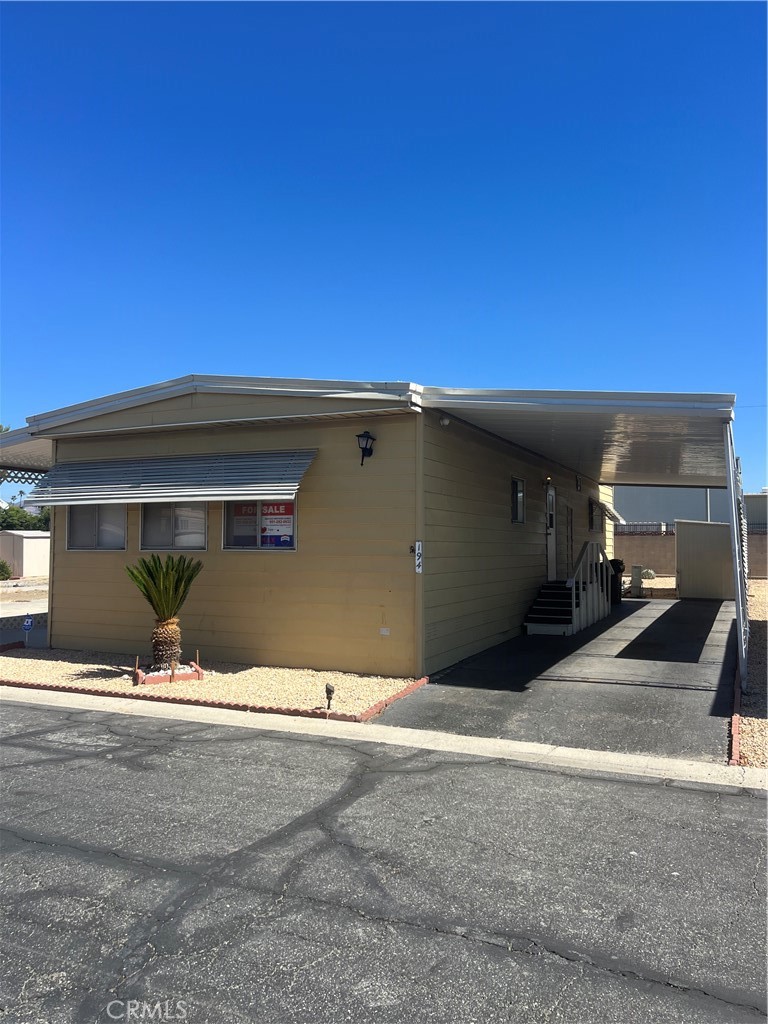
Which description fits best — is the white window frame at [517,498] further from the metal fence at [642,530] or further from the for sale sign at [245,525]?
the metal fence at [642,530]

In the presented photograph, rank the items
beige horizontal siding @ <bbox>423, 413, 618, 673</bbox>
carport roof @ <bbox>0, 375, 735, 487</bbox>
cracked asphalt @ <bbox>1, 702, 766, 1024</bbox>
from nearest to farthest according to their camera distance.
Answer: cracked asphalt @ <bbox>1, 702, 766, 1024</bbox>, carport roof @ <bbox>0, 375, 735, 487</bbox>, beige horizontal siding @ <bbox>423, 413, 618, 673</bbox>

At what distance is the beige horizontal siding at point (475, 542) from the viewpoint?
956 cm

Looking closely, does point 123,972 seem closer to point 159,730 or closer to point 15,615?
point 159,730

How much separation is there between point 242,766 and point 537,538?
991 centimetres

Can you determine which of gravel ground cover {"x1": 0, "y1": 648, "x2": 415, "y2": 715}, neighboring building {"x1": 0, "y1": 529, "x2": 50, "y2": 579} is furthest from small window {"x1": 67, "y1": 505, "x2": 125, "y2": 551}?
neighboring building {"x1": 0, "y1": 529, "x2": 50, "y2": 579}

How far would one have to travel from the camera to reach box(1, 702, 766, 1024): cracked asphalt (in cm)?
287

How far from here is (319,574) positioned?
980 cm

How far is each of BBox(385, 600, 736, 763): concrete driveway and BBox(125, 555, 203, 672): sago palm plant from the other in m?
3.35

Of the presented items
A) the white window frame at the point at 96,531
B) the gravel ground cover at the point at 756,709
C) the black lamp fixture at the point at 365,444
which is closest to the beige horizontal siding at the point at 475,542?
the black lamp fixture at the point at 365,444

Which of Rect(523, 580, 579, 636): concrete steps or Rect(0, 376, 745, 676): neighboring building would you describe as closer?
Rect(0, 376, 745, 676): neighboring building

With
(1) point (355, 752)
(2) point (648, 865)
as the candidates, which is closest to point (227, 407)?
(1) point (355, 752)

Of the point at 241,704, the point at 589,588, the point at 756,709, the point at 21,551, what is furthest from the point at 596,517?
the point at 21,551

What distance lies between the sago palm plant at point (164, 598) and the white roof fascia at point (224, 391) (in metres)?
2.55

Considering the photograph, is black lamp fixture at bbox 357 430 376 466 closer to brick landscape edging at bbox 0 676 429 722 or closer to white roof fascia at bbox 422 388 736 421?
white roof fascia at bbox 422 388 736 421
